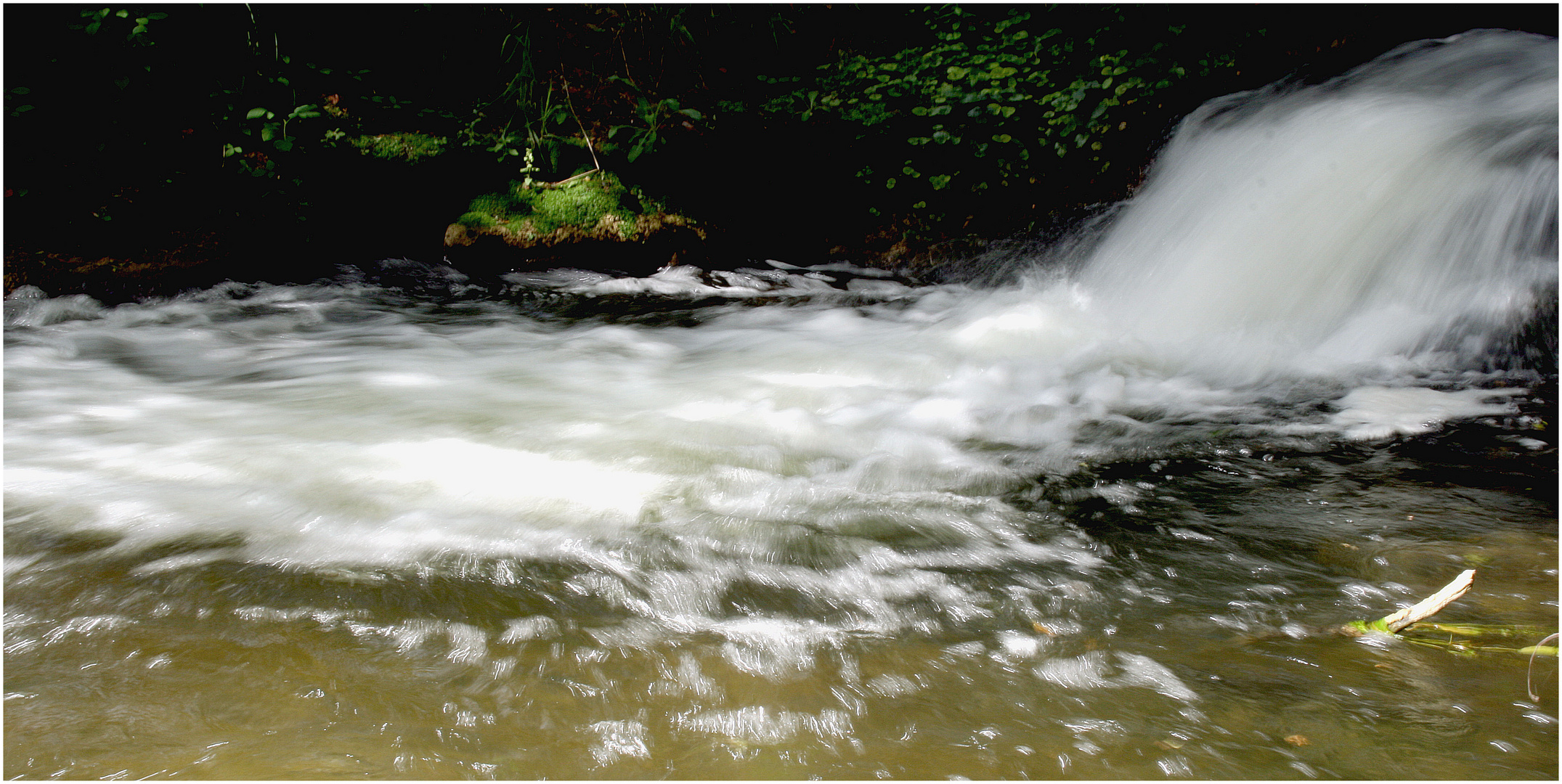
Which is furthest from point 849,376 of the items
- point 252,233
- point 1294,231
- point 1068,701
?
point 252,233

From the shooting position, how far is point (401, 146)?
5484 millimetres

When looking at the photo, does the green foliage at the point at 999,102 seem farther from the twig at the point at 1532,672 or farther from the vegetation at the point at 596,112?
the twig at the point at 1532,672

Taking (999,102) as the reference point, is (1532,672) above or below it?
below

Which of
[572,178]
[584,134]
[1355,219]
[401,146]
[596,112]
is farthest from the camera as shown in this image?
[596,112]

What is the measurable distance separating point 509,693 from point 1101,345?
3418 millimetres

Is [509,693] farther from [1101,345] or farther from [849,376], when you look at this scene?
[1101,345]

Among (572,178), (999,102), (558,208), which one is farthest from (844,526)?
(999,102)

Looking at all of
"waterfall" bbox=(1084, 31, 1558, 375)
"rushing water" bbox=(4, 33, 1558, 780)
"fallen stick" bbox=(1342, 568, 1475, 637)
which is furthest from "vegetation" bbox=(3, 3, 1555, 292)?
"fallen stick" bbox=(1342, 568, 1475, 637)

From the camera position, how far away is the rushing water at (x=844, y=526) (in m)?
1.21

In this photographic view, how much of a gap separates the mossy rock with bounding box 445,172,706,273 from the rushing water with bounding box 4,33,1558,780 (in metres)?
1.34

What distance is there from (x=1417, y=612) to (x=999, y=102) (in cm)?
502

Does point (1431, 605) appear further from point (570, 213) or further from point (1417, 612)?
point (570, 213)

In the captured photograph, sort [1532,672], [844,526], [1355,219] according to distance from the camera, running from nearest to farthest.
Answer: [1532,672] < [844,526] < [1355,219]

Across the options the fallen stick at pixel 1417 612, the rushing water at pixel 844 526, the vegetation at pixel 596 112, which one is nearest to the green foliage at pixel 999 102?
the vegetation at pixel 596 112
